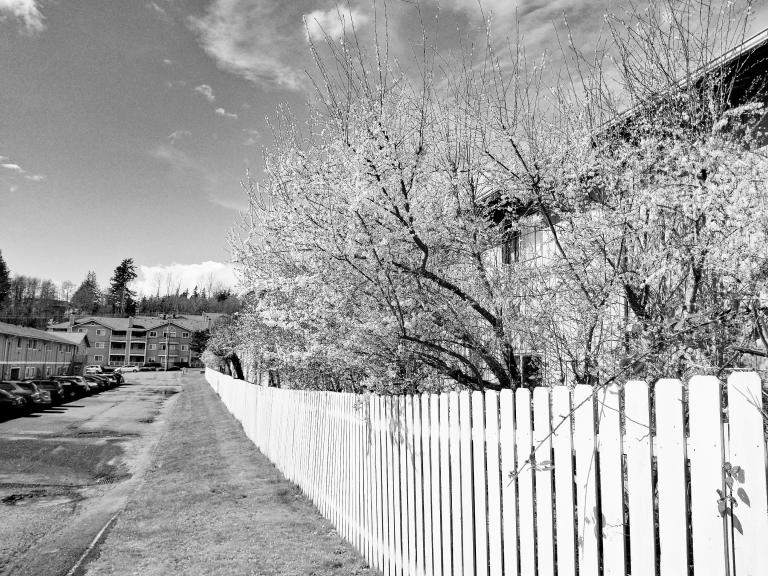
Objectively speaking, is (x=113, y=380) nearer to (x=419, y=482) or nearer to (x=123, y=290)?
(x=419, y=482)

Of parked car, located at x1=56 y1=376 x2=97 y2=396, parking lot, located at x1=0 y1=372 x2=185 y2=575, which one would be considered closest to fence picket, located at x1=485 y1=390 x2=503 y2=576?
parking lot, located at x1=0 y1=372 x2=185 y2=575

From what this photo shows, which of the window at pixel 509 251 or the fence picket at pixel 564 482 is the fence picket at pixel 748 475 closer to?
the fence picket at pixel 564 482

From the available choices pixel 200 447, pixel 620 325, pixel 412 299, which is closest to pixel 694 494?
pixel 620 325

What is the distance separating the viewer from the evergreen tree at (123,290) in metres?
141

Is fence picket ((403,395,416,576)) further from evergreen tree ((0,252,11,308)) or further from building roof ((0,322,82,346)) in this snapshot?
evergreen tree ((0,252,11,308))

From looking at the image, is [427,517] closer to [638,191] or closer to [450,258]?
[450,258]

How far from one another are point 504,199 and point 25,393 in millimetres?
27002

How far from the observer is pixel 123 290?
14375cm

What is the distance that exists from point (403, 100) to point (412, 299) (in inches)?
73.4

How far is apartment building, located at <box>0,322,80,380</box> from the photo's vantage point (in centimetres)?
4859

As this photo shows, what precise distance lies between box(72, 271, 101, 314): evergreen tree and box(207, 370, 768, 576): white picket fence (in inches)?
6257

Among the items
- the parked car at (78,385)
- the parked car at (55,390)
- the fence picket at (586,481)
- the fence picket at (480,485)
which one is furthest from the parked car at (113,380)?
the fence picket at (586,481)

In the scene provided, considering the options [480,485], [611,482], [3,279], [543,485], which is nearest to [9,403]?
[480,485]

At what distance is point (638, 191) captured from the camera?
4.50 m
